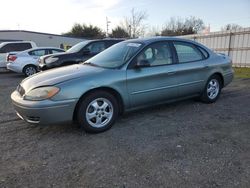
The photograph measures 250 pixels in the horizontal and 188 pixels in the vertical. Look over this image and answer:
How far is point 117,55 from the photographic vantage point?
15.0 ft

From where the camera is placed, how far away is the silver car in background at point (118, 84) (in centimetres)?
359

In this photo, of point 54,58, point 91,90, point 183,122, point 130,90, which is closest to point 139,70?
point 130,90

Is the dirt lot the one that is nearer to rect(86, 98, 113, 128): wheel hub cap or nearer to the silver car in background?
rect(86, 98, 113, 128): wheel hub cap

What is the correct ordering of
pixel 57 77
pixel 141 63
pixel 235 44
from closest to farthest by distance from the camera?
pixel 57 77 < pixel 141 63 < pixel 235 44

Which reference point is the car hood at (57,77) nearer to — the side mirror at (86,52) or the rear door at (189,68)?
the rear door at (189,68)

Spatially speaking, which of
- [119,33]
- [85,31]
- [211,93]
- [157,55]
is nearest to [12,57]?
[157,55]

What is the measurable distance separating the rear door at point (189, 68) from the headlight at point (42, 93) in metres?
2.46

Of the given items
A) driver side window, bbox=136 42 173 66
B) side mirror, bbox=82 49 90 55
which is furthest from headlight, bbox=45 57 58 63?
driver side window, bbox=136 42 173 66

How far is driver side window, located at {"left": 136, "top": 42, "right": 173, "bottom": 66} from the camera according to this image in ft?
14.5

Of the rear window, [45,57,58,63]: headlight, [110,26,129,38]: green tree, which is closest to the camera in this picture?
[45,57,58,63]: headlight

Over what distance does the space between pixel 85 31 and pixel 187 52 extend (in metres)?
45.2

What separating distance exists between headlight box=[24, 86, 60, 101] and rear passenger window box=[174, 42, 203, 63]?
2631 millimetres

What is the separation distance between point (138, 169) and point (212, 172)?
856 mm

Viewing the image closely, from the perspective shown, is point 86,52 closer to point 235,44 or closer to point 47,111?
point 47,111
